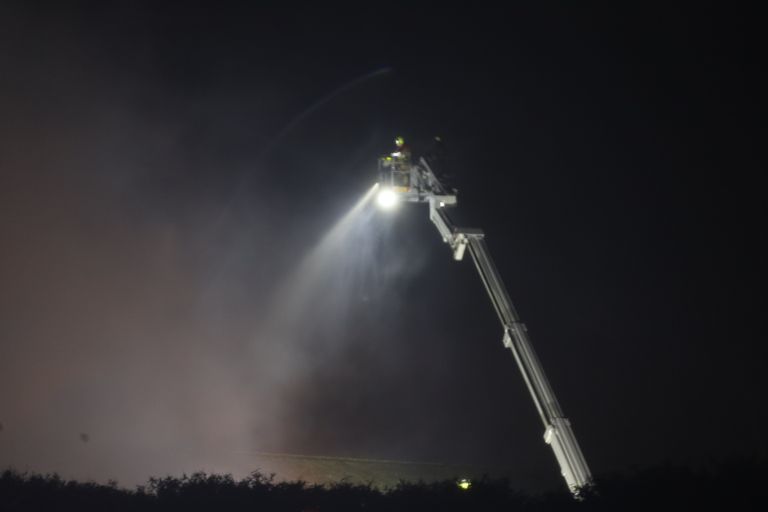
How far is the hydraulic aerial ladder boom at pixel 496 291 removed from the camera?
12758 mm

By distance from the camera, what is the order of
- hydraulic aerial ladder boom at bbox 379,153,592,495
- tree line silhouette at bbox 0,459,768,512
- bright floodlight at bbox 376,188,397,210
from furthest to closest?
bright floodlight at bbox 376,188,397,210, hydraulic aerial ladder boom at bbox 379,153,592,495, tree line silhouette at bbox 0,459,768,512

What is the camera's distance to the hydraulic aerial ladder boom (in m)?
12.8

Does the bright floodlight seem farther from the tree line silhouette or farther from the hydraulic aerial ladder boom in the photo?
the tree line silhouette

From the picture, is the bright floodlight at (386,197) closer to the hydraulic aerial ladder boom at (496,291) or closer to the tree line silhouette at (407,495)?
the hydraulic aerial ladder boom at (496,291)

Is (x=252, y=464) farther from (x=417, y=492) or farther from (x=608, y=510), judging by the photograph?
(x=608, y=510)

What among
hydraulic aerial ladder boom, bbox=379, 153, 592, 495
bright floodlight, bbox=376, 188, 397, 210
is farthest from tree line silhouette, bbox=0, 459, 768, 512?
bright floodlight, bbox=376, 188, 397, 210

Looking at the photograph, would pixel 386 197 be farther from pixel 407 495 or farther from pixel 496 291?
pixel 407 495

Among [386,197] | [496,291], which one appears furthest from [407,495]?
[386,197]

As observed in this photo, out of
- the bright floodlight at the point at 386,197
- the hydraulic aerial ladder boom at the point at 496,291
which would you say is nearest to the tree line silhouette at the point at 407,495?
the hydraulic aerial ladder boom at the point at 496,291

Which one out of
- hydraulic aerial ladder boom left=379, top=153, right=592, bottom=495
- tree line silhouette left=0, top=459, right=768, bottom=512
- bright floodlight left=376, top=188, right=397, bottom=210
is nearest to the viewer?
tree line silhouette left=0, top=459, right=768, bottom=512

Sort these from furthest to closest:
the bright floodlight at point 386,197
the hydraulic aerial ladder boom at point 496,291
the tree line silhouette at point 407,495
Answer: the bright floodlight at point 386,197, the hydraulic aerial ladder boom at point 496,291, the tree line silhouette at point 407,495

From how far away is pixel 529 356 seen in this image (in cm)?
1346

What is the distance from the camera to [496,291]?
47.1 feet

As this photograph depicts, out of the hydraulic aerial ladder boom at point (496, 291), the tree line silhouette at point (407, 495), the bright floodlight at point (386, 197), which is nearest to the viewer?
the tree line silhouette at point (407, 495)
